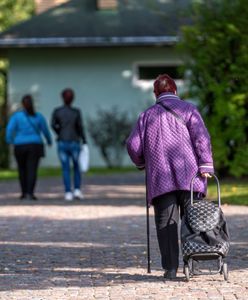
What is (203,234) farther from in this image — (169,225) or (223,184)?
(223,184)

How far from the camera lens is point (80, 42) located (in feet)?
104

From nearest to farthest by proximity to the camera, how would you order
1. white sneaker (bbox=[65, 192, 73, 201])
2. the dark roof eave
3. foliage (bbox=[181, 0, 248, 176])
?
1. white sneaker (bbox=[65, 192, 73, 201])
2. foliage (bbox=[181, 0, 248, 176])
3. the dark roof eave

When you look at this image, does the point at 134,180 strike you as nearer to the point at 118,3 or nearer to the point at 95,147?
the point at 95,147

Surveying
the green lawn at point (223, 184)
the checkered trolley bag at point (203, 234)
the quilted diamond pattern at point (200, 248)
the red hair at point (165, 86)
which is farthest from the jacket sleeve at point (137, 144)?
the green lawn at point (223, 184)

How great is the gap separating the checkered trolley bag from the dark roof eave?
2162cm

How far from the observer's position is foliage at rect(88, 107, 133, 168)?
31.8 m

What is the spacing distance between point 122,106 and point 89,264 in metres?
21.1

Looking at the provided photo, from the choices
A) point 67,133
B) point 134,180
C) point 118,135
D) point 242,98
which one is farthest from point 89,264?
point 118,135

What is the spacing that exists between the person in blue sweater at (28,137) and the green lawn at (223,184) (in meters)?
3.12

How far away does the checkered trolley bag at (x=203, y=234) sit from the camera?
385 inches

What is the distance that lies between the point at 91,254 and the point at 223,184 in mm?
9687

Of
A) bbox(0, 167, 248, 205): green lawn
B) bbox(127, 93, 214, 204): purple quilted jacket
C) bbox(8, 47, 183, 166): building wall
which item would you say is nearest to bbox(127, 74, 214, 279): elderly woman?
bbox(127, 93, 214, 204): purple quilted jacket

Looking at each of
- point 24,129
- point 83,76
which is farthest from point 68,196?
point 83,76

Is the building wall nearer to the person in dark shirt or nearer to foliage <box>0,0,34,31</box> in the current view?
foliage <box>0,0,34,31</box>
